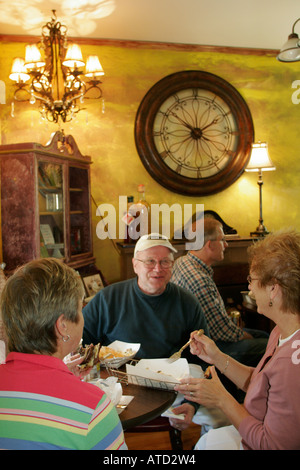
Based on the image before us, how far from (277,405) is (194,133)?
3.49 meters

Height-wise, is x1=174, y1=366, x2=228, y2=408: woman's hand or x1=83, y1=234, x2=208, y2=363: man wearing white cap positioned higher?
x1=83, y1=234, x2=208, y2=363: man wearing white cap

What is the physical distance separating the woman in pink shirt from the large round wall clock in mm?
2767

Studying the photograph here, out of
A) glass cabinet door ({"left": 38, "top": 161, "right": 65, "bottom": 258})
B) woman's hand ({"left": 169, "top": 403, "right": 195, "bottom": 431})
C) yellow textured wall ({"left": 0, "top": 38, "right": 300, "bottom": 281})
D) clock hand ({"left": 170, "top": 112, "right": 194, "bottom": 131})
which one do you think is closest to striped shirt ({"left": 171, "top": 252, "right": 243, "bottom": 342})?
woman's hand ({"left": 169, "top": 403, "right": 195, "bottom": 431})

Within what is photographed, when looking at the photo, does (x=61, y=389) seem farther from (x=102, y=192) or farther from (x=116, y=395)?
(x=102, y=192)

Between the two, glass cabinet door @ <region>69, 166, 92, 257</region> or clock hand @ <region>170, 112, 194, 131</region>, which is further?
clock hand @ <region>170, 112, 194, 131</region>

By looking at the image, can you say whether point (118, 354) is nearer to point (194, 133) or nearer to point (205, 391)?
point (205, 391)

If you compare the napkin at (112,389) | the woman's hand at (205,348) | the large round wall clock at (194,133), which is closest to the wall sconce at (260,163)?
the large round wall clock at (194,133)

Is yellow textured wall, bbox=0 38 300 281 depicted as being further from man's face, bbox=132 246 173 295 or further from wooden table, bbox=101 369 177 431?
wooden table, bbox=101 369 177 431

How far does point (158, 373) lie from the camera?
5.14ft

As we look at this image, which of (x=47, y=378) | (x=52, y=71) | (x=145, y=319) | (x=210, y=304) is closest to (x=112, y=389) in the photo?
(x=47, y=378)

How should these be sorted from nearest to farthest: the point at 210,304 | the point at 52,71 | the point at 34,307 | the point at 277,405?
the point at 34,307, the point at 277,405, the point at 210,304, the point at 52,71

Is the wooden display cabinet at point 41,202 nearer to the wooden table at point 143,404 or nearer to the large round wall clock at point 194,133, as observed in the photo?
the large round wall clock at point 194,133

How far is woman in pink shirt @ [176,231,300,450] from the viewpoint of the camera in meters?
1.24

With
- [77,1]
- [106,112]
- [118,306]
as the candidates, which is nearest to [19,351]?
[118,306]
